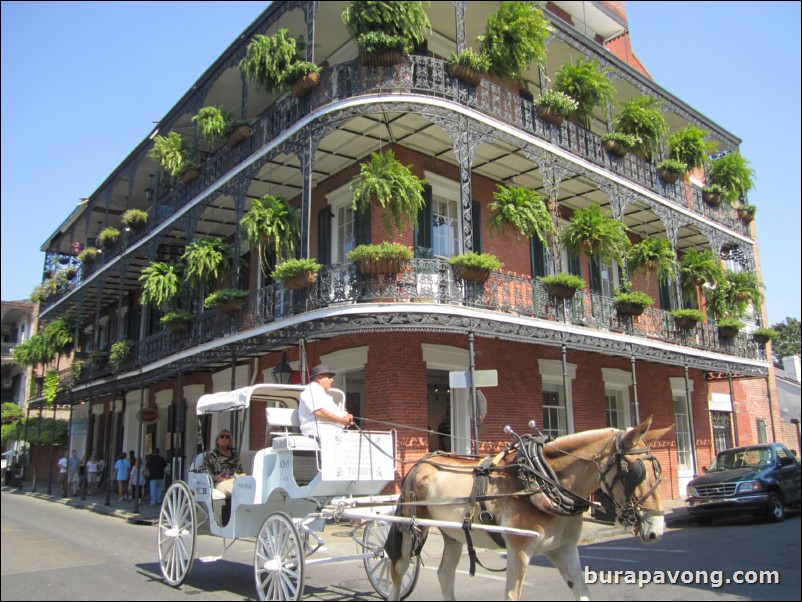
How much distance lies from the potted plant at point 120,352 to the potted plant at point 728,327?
60.6 ft

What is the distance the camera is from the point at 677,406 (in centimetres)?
2105

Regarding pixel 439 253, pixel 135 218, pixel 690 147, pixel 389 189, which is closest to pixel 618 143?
pixel 690 147

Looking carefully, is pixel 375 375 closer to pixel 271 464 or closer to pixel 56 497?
pixel 271 464

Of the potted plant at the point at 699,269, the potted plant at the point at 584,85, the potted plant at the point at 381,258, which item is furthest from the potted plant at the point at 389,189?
the potted plant at the point at 699,269

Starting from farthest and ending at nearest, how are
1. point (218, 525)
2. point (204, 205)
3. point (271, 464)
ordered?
point (204, 205) → point (218, 525) → point (271, 464)

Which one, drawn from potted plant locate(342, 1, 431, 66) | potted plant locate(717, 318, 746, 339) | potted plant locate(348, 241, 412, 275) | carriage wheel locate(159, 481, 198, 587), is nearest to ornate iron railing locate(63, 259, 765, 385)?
potted plant locate(348, 241, 412, 275)

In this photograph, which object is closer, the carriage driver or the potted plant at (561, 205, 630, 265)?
the carriage driver

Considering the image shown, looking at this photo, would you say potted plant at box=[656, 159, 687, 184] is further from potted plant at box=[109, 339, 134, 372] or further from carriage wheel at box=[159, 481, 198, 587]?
potted plant at box=[109, 339, 134, 372]

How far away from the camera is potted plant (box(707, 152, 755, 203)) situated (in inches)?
806

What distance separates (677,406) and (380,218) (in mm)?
12934

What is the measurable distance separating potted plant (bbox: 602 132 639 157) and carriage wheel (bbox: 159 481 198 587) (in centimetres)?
1354

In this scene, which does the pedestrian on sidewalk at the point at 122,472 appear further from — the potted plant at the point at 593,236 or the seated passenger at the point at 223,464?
the potted plant at the point at 593,236

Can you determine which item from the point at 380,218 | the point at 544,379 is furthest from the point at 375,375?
the point at 544,379

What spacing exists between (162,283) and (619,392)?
13.4 metres
